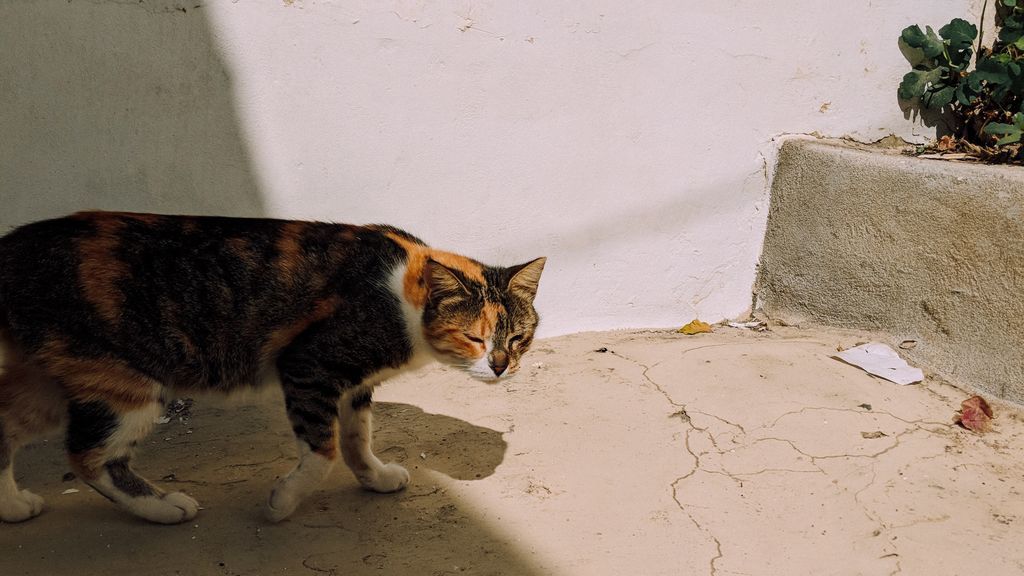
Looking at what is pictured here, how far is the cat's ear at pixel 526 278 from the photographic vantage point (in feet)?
10.0

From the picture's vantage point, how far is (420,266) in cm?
300

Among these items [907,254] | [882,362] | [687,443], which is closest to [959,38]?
[907,254]

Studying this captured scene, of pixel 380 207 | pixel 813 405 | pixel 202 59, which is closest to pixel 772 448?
pixel 813 405

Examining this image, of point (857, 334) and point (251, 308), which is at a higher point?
point (251, 308)

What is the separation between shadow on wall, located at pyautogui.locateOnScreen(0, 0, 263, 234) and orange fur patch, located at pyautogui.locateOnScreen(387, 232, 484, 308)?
3.23 ft

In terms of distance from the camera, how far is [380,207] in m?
3.92

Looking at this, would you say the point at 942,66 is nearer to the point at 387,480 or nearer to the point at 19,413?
the point at 387,480

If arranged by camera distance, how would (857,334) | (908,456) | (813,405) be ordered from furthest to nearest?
(857,334), (813,405), (908,456)

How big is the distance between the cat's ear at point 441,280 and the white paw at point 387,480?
0.74m

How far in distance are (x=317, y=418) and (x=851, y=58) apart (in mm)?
3559

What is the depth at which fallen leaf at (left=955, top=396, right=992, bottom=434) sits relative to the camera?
11.9 ft

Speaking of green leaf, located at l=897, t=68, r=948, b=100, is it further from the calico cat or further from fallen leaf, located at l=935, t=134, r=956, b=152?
the calico cat

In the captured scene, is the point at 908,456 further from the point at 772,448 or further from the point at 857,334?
the point at 857,334

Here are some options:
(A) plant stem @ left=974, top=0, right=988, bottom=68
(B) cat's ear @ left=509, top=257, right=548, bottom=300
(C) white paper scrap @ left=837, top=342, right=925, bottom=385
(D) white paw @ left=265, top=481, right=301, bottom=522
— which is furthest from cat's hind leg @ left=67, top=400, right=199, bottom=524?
(A) plant stem @ left=974, top=0, right=988, bottom=68
